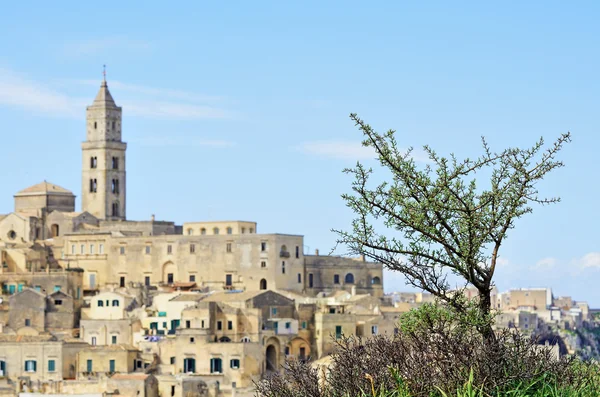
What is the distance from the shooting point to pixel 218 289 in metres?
69.4

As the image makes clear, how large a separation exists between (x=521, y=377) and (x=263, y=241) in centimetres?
5727

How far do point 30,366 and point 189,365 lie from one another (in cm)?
642

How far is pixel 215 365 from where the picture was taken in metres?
55.9

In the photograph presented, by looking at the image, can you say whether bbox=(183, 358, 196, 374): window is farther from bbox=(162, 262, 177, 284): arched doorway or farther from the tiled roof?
the tiled roof

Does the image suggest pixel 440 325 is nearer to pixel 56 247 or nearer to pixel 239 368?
pixel 239 368

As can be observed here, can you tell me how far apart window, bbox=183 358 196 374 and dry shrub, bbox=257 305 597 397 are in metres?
42.2

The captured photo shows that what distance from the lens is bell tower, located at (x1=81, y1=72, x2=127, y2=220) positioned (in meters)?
80.4

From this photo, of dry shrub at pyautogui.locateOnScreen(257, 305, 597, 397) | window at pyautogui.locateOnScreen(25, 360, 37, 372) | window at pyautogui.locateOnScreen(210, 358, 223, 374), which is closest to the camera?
A: dry shrub at pyautogui.locateOnScreen(257, 305, 597, 397)

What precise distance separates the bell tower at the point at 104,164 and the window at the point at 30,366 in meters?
24.1

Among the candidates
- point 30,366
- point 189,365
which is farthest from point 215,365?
point 30,366

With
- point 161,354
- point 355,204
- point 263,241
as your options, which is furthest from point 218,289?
point 355,204

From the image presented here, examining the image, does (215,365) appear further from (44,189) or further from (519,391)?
(519,391)

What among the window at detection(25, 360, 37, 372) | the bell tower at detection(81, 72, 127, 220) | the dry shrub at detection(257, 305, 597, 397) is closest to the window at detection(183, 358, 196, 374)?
the window at detection(25, 360, 37, 372)

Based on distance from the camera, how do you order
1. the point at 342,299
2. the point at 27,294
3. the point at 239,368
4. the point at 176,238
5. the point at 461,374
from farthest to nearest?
the point at 176,238, the point at 342,299, the point at 27,294, the point at 239,368, the point at 461,374
